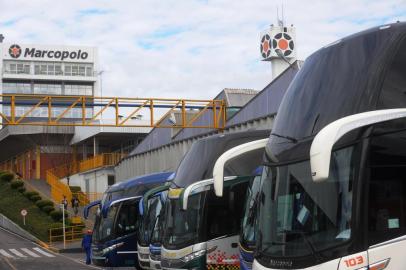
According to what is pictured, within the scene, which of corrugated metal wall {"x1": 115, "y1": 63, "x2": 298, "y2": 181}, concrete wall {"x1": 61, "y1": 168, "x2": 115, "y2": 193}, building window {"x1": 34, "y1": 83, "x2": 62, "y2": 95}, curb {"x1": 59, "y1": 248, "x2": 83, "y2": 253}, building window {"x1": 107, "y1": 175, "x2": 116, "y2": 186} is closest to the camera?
corrugated metal wall {"x1": 115, "y1": 63, "x2": 298, "y2": 181}

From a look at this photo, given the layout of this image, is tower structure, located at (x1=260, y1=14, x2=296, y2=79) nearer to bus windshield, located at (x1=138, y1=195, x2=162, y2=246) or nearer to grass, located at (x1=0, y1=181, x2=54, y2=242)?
grass, located at (x1=0, y1=181, x2=54, y2=242)

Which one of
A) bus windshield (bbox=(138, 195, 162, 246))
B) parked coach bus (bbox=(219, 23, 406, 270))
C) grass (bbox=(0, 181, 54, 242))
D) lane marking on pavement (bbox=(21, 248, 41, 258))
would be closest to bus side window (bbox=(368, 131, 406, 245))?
parked coach bus (bbox=(219, 23, 406, 270))

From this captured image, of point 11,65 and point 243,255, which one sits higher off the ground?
point 11,65

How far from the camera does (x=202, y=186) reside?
1344 cm

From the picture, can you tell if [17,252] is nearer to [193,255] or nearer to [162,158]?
[162,158]

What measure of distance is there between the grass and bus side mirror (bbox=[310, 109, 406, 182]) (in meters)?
39.5

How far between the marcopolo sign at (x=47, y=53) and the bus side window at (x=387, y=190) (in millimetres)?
116121

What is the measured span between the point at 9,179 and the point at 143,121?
59.3ft

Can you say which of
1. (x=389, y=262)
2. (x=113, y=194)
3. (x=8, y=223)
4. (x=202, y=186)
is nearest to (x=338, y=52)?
(x=389, y=262)

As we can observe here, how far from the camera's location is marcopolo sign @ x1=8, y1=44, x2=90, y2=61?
389 ft

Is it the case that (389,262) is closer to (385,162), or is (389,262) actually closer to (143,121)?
(385,162)

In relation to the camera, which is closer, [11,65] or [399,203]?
[399,203]

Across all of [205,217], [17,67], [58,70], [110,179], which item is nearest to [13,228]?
[110,179]

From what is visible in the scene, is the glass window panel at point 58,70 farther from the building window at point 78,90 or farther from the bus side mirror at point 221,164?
the bus side mirror at point 221,164
